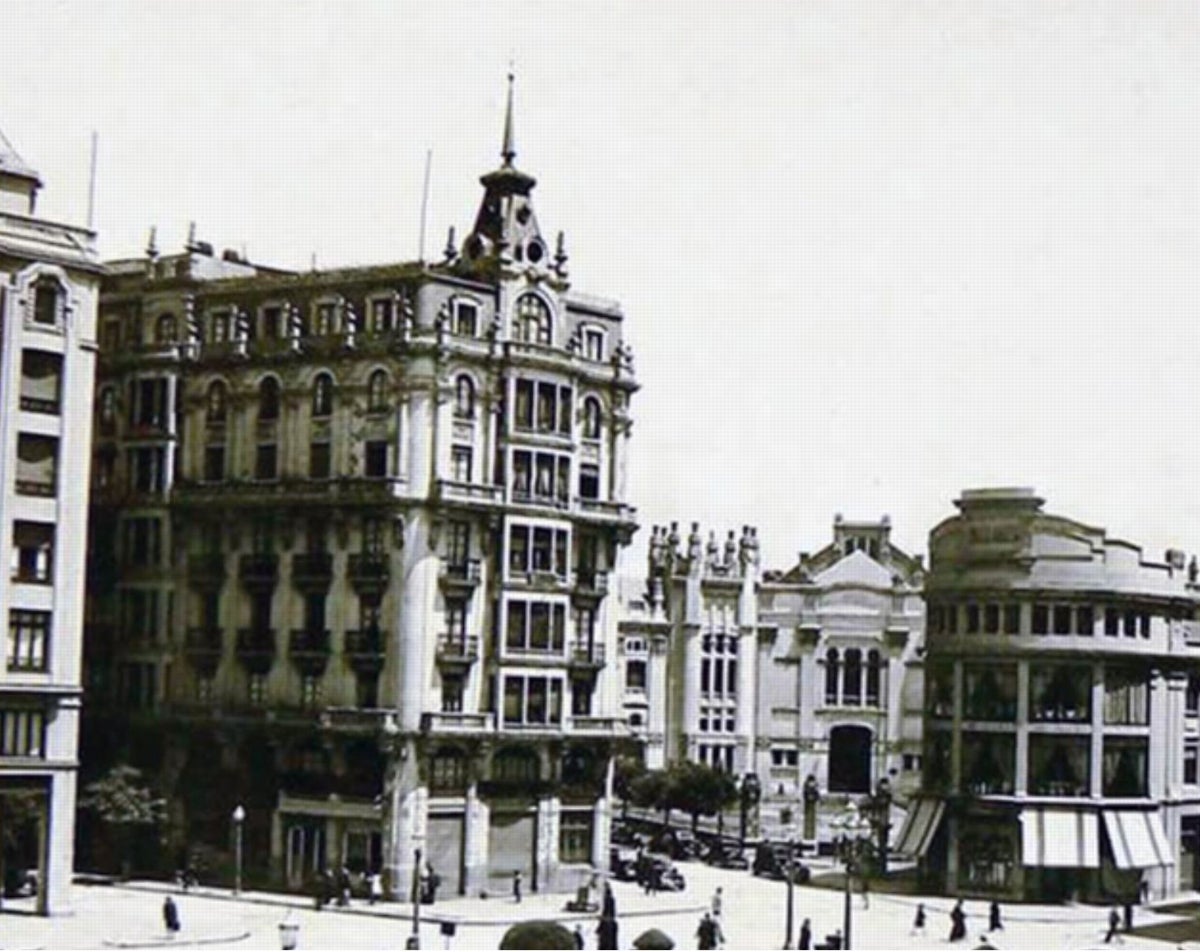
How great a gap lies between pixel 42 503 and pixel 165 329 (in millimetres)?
22165

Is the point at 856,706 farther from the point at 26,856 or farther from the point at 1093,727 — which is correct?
the point at 26,856

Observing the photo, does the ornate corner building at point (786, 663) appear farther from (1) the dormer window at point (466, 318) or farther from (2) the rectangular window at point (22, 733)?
(2) the rectangular window at point (22, 733)

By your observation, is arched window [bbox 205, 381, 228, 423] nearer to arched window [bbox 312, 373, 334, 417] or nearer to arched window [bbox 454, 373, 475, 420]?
arched window [bbox 312, 373, 334, 417]

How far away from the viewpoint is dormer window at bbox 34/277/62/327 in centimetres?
7831

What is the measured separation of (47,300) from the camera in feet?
258

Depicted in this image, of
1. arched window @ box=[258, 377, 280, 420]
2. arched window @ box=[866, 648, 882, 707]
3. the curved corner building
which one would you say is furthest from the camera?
arched window @ box=[866, 648, 882, 707]

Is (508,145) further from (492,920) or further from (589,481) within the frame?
(492,920)

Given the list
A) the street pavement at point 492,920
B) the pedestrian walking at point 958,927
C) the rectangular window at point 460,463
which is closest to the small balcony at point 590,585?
the rectangular window at point 460,463

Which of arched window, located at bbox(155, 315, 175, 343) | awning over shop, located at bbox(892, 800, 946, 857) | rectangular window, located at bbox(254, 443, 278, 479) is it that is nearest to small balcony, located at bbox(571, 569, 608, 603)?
rectangular window, located at bbox(254, 443, 278, 479)

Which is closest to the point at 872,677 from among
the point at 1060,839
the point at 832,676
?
the point at 832,676

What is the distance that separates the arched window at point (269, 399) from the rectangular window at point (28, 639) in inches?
767

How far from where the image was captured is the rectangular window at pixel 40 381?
256 ft

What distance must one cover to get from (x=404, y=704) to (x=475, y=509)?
776cm

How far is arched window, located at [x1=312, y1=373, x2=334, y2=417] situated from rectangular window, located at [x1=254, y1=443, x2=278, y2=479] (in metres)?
2.56
